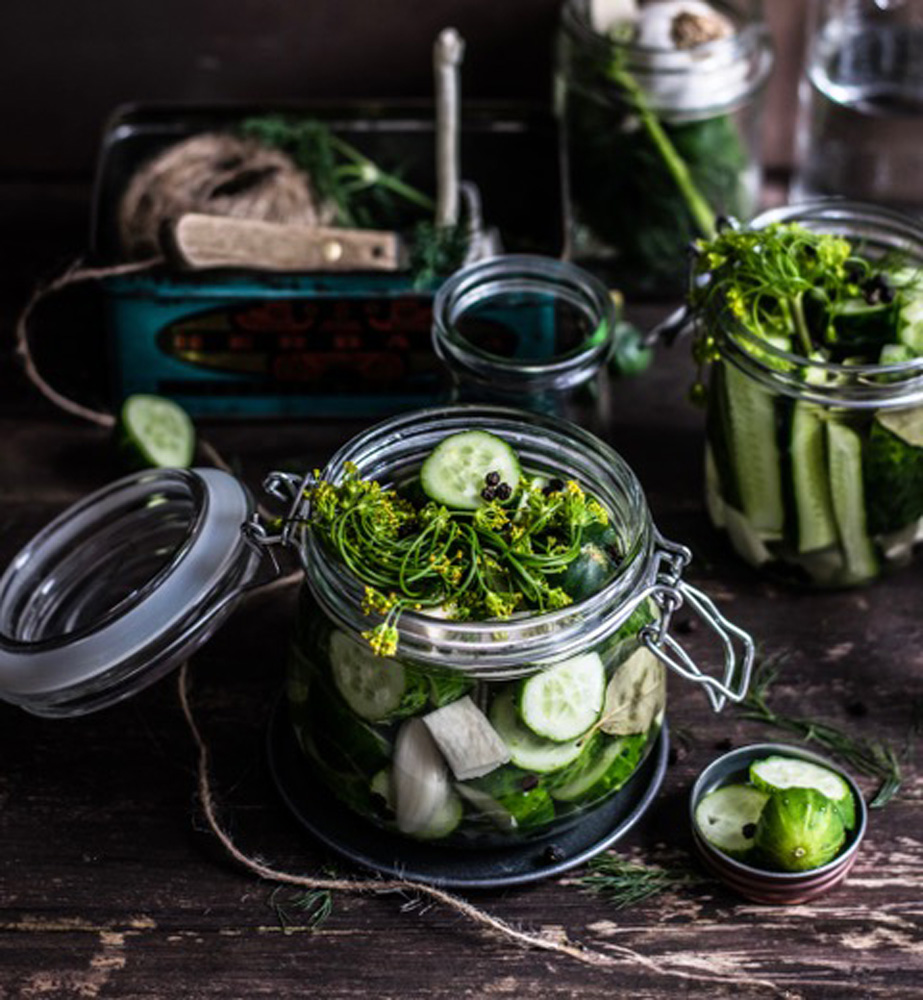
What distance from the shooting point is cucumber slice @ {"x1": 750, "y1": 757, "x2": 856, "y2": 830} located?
55.7 inches

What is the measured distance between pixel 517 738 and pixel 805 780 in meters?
0.27

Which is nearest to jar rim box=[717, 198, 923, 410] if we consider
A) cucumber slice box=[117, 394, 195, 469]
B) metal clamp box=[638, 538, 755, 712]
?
metal clamp box=[638, 538, 755, 712]

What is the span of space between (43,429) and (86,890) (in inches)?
24.1

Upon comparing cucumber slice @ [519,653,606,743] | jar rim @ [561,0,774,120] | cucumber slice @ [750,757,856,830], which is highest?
jar rim @ [561,0,774,120]

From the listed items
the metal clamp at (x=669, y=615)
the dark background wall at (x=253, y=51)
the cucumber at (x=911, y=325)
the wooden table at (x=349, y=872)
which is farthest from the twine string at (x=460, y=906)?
the dark background wall at (x=253, y=51)

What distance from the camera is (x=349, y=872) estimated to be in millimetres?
1421

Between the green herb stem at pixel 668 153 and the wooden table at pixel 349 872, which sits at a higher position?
the green herb stem at pixel 668 153

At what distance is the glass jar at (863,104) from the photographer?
211 centimetres

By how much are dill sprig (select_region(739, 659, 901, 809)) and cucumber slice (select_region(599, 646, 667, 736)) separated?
0.54ft

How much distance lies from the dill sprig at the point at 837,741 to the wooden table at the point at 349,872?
12 mm

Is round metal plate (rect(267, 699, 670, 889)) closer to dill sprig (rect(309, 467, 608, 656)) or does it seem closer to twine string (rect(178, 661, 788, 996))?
twine string (rect(178, 661, 788, 996))

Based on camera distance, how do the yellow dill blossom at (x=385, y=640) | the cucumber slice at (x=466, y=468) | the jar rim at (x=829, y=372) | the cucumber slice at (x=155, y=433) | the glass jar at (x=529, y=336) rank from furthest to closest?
the cucumber slice at (x=155, y=433), the glass jar at (x=529, y=336), the jar rim at (x=829, y=372), the cucumber slice at (x=466, y=468), the yellow dill blossom at (x=385, y=640)

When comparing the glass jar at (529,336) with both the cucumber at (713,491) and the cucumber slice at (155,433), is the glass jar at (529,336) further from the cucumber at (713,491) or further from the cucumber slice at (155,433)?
the cucumber slice at (155,433)

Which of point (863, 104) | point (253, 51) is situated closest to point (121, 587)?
point (253, 51)
